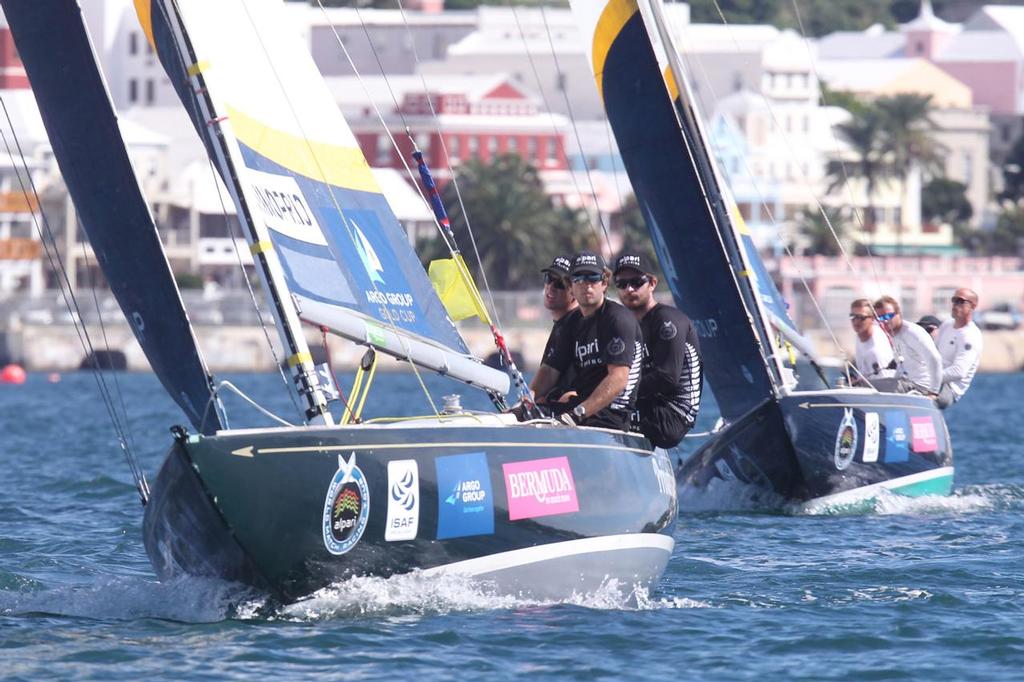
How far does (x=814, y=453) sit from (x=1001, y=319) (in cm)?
6410

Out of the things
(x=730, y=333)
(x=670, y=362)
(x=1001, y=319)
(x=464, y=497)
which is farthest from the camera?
→ (x=1001, y=319)

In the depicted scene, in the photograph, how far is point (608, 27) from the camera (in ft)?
52.9

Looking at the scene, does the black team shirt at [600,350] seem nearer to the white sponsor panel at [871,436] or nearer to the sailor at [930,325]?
the white sponsor panel at [871,436]

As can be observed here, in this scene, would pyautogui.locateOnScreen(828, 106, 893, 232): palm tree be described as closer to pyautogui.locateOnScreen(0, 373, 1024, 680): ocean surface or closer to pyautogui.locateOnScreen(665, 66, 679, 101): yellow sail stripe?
pyautogui.locateOnScreen(665, 66, 679, 101): yellow sail stripe

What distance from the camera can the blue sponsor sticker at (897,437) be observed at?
1551cm

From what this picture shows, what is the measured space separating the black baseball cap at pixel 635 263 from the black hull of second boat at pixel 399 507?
3.86ft

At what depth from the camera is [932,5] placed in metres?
165

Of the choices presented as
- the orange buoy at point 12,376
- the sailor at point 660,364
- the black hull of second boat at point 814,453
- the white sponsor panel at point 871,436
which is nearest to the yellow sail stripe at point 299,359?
the sailor at point 660,364

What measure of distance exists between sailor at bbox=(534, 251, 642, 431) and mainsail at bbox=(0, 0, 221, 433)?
5.90 feet

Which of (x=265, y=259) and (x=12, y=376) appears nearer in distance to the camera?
(x=265, y=259)

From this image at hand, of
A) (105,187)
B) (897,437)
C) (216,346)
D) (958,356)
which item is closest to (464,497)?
(105,187)

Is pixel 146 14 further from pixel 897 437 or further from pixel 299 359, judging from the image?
pixel 897 437

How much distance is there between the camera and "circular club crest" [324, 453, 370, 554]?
918 cm

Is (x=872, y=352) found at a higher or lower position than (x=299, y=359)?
lower
